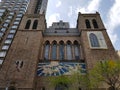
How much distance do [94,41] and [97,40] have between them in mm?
613

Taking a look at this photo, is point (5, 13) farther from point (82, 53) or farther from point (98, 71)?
point (98, 71)

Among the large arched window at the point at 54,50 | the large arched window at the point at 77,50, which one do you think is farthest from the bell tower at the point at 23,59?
the large arched window at the point at 77,50

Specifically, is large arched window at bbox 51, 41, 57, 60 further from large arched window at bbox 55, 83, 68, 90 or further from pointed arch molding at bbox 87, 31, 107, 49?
pointed arch molding at bbox 87, 31, 107, 49

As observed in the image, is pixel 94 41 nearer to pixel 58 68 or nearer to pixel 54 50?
pixel 54 50

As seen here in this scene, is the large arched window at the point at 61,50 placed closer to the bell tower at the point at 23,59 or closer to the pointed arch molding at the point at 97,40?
the bell tower at the point at 23,59

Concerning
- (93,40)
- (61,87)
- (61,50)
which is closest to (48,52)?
(61,50)

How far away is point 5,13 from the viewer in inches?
1934

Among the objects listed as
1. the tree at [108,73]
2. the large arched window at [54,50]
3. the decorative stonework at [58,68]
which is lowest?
the tree at [108,73]

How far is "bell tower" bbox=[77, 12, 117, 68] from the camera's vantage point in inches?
988

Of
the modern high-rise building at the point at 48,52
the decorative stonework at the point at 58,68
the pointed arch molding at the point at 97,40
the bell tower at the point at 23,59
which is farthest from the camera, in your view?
the pointed arch molding at the point at 97,40

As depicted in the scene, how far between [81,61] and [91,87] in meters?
7.08

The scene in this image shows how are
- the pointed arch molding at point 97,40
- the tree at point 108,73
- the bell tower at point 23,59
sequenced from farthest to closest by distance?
the pointed arch molding at point 97,40
the bell tower at point 23,59
the tree at point 108,73

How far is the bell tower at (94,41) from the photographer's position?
2509 centimetres

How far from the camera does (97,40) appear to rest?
28234mm
